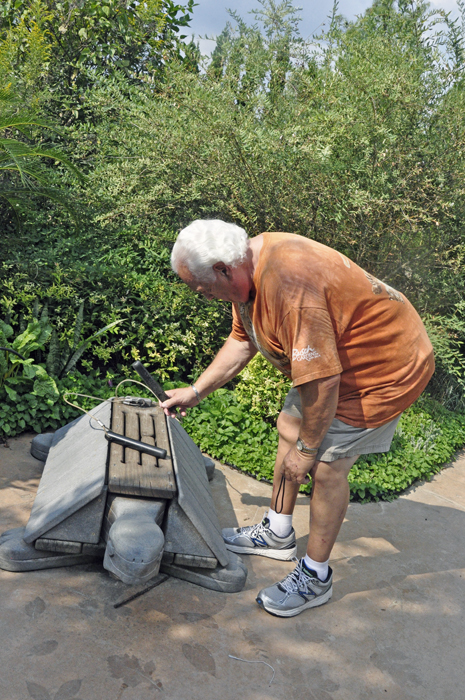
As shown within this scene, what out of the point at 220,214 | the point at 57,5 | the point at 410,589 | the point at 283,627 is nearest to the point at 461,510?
the point at 410,589

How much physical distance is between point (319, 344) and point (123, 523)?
1.10 m

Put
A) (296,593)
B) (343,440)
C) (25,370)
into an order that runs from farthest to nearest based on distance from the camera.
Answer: (25,370) → (296,593) → (343,440)

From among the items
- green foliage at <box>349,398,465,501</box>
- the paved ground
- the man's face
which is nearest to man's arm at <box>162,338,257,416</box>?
the man's face

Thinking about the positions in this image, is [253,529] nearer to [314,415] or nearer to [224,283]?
[314,415]

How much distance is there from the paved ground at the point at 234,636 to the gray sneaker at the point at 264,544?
0.16ft

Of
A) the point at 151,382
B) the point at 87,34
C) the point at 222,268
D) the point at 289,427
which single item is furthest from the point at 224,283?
the point at 87,34

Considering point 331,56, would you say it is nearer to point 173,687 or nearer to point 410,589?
point 410,589

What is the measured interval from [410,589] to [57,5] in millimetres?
6992

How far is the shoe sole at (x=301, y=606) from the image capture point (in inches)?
104

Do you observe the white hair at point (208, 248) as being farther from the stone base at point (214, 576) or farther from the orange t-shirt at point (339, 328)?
the stone base at point (214, 576)

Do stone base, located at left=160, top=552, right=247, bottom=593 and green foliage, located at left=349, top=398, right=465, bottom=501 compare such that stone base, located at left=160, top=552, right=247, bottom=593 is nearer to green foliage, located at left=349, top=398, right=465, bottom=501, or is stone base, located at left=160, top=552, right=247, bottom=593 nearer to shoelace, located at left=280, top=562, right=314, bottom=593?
shoelace, located at left=280, top=562, right=314, bottom=593

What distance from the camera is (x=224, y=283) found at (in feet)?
8.01

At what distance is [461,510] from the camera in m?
4.02

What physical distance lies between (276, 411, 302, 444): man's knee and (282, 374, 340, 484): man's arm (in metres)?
0.39
